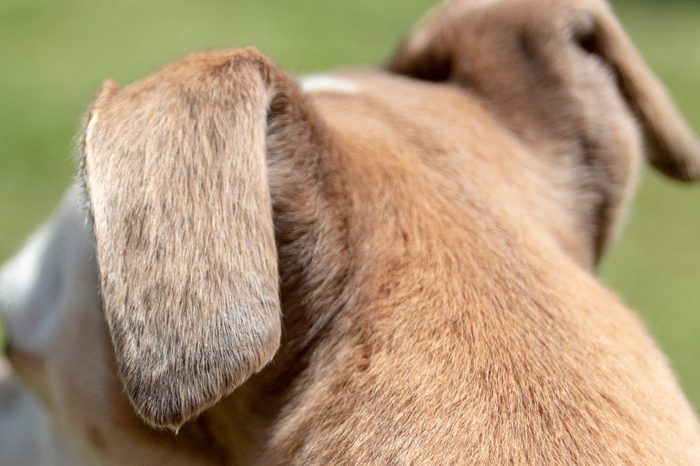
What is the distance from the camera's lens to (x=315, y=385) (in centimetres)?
161

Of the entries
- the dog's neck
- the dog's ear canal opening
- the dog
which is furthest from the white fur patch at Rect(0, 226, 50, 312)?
the dog's ear canal opening

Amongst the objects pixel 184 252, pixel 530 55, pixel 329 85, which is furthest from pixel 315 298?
pixel 530 55

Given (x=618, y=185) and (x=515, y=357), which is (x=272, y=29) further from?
(x=515, y=357)

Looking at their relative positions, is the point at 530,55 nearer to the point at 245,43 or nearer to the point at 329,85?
the point at 329,85

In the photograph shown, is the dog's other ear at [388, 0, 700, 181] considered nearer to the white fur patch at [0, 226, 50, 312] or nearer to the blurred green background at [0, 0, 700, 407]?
the white fur patch at [0, 226, 50, 312]

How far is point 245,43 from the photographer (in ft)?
20.9

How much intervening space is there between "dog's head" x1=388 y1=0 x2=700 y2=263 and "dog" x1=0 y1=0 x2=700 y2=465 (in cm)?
17

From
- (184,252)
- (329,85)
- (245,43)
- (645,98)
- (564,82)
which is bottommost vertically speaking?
(245,43)

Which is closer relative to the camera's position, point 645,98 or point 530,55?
point 530,55

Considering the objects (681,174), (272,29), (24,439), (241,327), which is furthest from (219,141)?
(272,29)

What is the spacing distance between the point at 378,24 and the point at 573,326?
318 inches

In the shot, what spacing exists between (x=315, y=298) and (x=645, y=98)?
3.48 feet

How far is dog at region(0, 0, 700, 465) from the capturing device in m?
1.45

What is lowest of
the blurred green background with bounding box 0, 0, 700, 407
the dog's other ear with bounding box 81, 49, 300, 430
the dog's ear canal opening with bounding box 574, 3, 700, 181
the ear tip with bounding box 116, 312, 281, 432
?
the blurred green background with bounding box 0, 0, 700, 407
